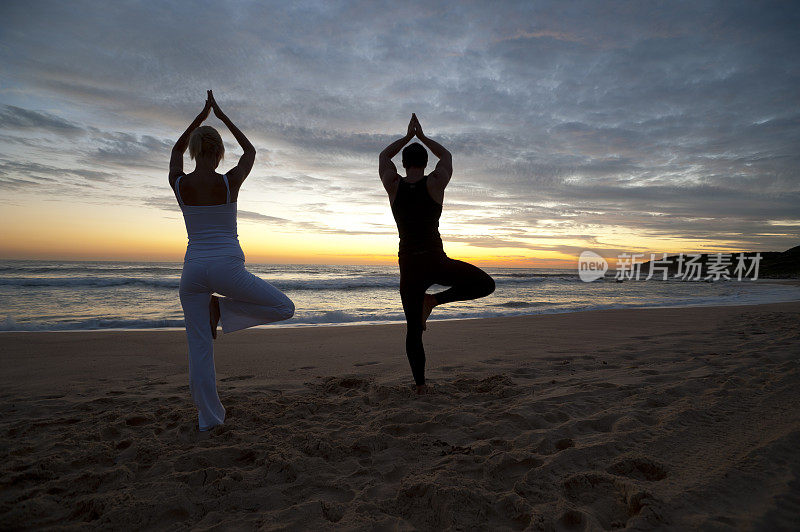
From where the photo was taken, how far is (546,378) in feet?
13.9

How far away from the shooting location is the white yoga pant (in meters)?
2.79

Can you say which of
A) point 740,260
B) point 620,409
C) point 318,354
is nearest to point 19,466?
point 318,354

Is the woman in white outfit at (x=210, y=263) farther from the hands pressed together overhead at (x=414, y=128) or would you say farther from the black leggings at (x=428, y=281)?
the hands pressed together overhead at (x=414, y=128)

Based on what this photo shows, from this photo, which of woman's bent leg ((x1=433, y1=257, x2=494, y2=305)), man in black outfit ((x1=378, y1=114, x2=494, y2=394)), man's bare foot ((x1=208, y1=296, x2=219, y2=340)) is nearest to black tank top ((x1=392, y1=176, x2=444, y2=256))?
man in black outfit ((x1=378, y1=114, x2=494, y2=394))

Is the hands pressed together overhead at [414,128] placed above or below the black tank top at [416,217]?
above

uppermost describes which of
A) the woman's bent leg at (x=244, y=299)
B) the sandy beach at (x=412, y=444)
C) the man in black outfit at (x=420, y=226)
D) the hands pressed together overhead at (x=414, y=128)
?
the hands pressed together overhead at (x=414, y=128)

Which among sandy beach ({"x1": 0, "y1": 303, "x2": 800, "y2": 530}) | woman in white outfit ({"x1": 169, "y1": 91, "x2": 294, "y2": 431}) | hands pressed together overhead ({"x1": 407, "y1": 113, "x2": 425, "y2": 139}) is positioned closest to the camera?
sandy beach ({"x1": 0, "y1": 303, "x2": 800, "y2": 530})

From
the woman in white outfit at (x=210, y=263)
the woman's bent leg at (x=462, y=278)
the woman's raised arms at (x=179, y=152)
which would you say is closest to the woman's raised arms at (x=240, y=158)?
the woman in white outfit at (x=210, y=263)

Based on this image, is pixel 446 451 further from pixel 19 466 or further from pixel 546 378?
pixel 19 466

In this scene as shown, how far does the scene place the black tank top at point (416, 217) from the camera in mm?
3391

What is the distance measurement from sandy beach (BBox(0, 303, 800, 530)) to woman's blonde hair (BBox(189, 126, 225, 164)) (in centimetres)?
195

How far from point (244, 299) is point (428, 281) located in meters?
1.46

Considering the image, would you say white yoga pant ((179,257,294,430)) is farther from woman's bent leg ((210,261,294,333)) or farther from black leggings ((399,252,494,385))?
black leggings ((399,252,494,385))

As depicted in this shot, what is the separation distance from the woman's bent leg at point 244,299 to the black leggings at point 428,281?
1011mm
